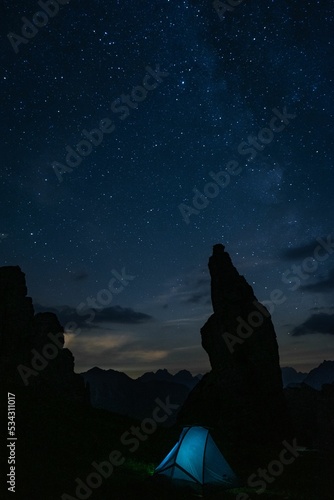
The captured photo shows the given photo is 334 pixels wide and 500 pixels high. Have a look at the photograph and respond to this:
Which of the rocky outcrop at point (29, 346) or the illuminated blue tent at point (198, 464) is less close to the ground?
the rocky outcrop at point (29, 346)

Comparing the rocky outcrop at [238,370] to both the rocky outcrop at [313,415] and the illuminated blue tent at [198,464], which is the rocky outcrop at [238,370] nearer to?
the rocky outcrop at [313,415]

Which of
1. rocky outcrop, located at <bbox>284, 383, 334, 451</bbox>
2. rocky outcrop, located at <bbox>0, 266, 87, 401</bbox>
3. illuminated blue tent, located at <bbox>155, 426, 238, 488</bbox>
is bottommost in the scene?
rocky outcrop, located at <bbox>284, 383, 334, 451</bbox>

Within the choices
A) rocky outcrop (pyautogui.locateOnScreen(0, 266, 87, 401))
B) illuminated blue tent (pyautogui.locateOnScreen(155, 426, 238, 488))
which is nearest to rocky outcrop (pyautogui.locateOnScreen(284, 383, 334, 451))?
rocky outcrop (pyautogui.locateOnScreen(0, 266, 87, 401))

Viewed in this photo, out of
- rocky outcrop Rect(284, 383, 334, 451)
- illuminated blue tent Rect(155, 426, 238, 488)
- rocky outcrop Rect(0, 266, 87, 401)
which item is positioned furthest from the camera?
rocky outcrop Rect(0, 266, 87, 401)

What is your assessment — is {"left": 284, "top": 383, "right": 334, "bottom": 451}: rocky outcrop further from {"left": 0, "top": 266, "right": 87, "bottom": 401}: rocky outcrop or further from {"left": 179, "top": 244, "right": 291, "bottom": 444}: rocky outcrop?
{"left": 0, "top": 266, "right": 87, "bottom": 401}: rocky outcrop

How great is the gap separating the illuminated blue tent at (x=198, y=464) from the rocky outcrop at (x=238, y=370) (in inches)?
1368

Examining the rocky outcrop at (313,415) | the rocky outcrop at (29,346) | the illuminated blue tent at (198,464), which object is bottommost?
the rocky outcrop at (313,415)

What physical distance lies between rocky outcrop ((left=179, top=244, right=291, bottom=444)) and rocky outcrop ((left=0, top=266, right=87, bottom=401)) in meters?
23.6

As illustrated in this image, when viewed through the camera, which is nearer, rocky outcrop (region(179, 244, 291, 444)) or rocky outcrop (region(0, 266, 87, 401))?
rocky outcrop (region(179, 244, 291, 444))

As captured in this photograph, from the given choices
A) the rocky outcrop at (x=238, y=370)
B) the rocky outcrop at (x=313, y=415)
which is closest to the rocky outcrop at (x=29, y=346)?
the rocky outcrop at (x=238, y=370)

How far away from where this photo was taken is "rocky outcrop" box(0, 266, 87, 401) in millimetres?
56000

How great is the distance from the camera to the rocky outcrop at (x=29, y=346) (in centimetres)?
5600

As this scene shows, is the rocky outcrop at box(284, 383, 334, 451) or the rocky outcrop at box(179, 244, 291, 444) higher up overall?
the rocky outcrop at box(179, 244, 291, 444)

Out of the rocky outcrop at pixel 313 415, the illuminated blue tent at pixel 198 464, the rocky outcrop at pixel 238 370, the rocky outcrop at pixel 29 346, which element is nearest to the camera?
the illuminated blue tent at pixel 198 464
